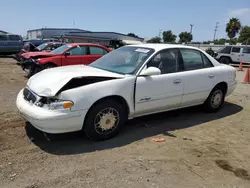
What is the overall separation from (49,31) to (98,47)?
61.1 meters

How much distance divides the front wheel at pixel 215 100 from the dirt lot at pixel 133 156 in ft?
2.15

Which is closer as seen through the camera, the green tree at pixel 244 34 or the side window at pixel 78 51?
the side window at pixel 78 51

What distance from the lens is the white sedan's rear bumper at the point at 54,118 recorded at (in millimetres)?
3847

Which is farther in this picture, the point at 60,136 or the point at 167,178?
the point at 60,136

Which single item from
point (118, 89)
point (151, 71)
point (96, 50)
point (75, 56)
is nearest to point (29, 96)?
point (118, 89)

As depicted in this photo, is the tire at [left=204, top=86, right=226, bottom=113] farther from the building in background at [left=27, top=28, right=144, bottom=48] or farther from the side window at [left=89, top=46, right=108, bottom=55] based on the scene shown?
the building in background at [left=27, top=28, right=144, bottom=48]

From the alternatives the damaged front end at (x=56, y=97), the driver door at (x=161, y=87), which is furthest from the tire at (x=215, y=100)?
the damaged front end at (x=56, y=97)

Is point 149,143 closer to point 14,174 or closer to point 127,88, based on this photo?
point 127,88

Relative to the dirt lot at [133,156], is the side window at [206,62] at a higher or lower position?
higher

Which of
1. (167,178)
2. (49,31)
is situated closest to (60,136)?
(167,178)

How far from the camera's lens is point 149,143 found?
4.45 m

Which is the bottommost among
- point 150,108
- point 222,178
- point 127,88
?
point 222,178

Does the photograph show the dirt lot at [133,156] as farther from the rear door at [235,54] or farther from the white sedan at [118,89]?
the rear door at [235,54]

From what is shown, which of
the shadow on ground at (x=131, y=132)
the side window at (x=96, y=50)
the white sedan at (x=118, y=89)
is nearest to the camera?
the white sedan at (x=118, y=89)
